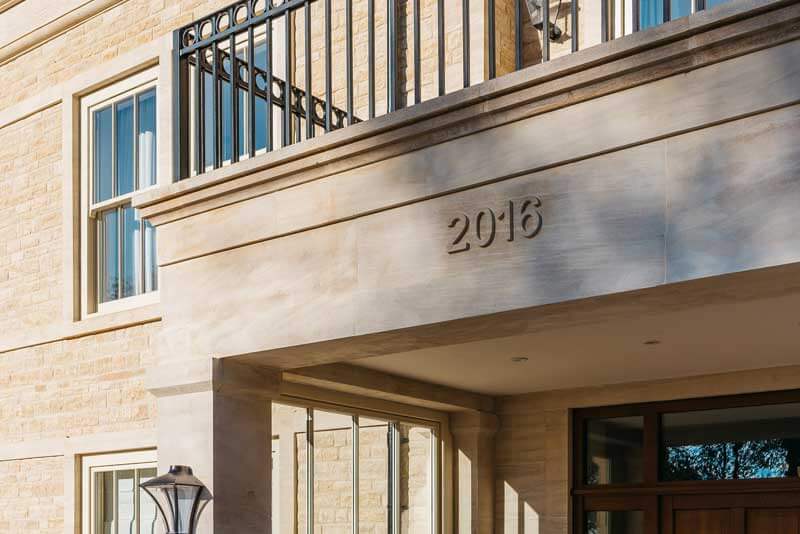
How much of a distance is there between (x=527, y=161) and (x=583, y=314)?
2.54 ft

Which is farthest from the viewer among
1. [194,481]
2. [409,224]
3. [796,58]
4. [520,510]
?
[520,510]

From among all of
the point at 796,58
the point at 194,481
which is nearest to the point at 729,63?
the point at 796,58

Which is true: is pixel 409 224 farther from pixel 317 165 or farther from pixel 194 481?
pixel 194 481

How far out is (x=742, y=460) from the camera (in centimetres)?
857

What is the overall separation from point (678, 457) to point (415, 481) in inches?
84.3

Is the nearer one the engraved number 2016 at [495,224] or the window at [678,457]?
the engraved number 2016 at [495,224]

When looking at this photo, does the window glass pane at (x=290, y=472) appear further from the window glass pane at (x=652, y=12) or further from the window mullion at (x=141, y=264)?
the window glass pane at (x=652, y=12)

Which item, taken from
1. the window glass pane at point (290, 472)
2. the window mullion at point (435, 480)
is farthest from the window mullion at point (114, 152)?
the window mullion at point (435, 480)

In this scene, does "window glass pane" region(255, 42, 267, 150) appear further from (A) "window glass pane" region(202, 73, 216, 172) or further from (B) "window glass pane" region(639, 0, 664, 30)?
(B) "window glass pane" region(639, 0, 664, 30)

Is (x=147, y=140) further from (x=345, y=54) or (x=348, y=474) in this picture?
(x=348, y=474)

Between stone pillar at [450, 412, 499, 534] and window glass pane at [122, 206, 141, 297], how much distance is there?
3.02 m

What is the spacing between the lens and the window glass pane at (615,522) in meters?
9.00

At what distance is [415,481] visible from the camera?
9477mm

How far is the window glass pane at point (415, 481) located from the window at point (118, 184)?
8.51ft
